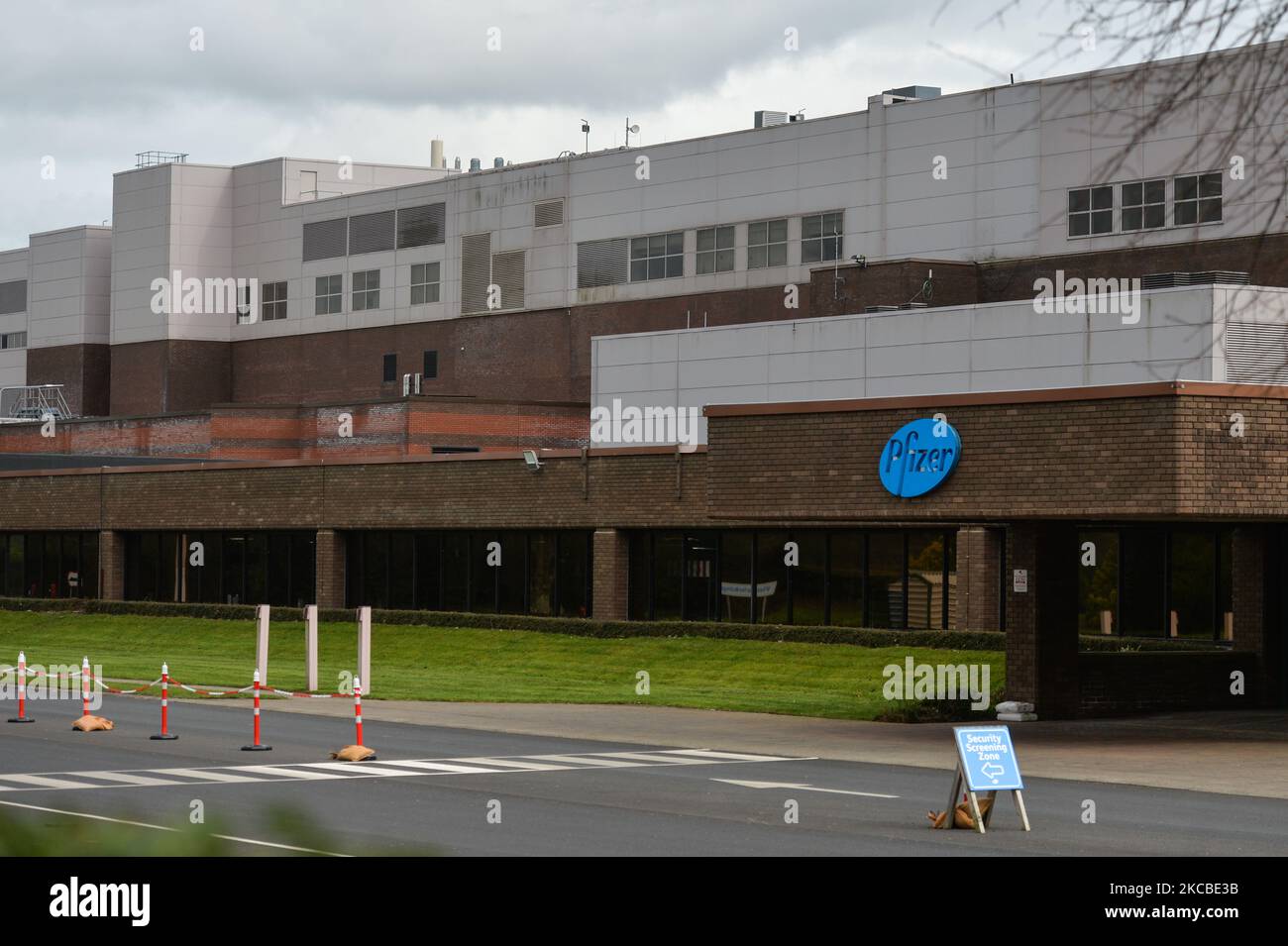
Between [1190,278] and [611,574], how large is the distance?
1778cm

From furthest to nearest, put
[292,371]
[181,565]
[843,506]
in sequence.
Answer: [292,371] → [181,565] → [843,506]

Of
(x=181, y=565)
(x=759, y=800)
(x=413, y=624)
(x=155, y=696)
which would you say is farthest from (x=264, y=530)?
(x=759, y=800)

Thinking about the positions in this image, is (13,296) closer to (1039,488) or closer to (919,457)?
(919,457)

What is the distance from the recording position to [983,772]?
16.7 metres

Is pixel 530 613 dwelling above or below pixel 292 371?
below

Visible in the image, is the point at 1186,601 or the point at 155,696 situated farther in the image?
the point at 1186,601

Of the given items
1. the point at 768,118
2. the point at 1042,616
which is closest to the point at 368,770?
the point at 1042,616

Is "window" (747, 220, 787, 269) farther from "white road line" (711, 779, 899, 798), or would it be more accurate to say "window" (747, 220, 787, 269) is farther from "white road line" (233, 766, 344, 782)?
"white road line" (233, 766, 344, 782)

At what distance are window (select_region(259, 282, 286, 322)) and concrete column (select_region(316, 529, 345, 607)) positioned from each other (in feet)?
112

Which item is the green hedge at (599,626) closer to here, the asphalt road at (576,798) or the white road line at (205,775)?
the asphalt road at (576,798)

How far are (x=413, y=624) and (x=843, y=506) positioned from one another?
23906mm

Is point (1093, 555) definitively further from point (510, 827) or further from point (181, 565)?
point (181, 565)

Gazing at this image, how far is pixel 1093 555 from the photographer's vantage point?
128ft

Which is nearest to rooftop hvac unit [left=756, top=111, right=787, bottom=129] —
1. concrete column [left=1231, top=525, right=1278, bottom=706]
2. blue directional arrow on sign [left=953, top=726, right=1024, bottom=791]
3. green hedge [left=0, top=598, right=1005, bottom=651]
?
green hedge [left=0, top=598, right=1005, bottom=651]
